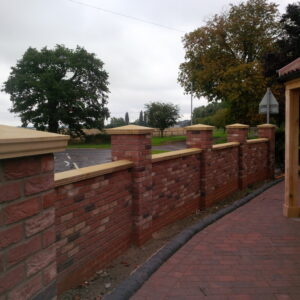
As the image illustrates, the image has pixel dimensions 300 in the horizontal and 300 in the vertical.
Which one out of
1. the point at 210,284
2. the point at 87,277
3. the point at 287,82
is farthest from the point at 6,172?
the point at 287,82

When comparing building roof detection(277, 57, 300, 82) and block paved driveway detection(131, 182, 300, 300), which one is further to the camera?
building roof detection(277, 57, 300, 82)

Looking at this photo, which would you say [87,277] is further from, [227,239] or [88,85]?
[88,85]

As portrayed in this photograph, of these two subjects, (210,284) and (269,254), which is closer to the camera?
(210,284)

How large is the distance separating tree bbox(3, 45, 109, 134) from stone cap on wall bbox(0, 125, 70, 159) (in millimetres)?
35704

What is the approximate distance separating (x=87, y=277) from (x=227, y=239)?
214 cm

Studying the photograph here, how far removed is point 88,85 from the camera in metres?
39.9

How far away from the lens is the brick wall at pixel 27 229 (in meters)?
1.47

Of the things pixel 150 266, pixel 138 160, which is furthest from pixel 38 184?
pixel 138 160

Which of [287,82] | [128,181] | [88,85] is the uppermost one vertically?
[88,85]

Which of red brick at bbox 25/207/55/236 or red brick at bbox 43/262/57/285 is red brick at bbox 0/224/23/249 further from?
red brick at bbox 43/262/57/285

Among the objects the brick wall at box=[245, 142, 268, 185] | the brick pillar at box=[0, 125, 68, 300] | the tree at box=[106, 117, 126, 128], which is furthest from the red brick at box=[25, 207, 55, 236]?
the tree at box=[106, 117, 126, 128]

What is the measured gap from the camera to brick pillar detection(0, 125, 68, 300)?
1.46m

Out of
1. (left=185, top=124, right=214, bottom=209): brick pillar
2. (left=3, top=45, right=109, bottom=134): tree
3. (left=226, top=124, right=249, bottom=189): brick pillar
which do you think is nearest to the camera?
(left=185, top=124, right=214, bottom=209): brick pillar

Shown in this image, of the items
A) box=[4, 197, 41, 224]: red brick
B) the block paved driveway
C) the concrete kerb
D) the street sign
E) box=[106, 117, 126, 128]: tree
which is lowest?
the block paved driveway
